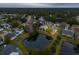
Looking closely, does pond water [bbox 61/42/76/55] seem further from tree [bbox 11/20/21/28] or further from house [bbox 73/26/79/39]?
tree [bbox 11/20/21/28]

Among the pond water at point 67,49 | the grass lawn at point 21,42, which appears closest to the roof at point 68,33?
the pond water at point 67,49

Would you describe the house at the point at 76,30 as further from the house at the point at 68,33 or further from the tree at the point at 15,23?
the tree at the point at 15,23

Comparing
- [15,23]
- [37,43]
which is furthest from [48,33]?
[15,23]

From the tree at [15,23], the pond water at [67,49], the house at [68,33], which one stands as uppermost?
the tree at [15,23]

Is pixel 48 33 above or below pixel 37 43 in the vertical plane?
above

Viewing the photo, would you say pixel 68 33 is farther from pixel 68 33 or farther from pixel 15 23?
pixel 15 23
